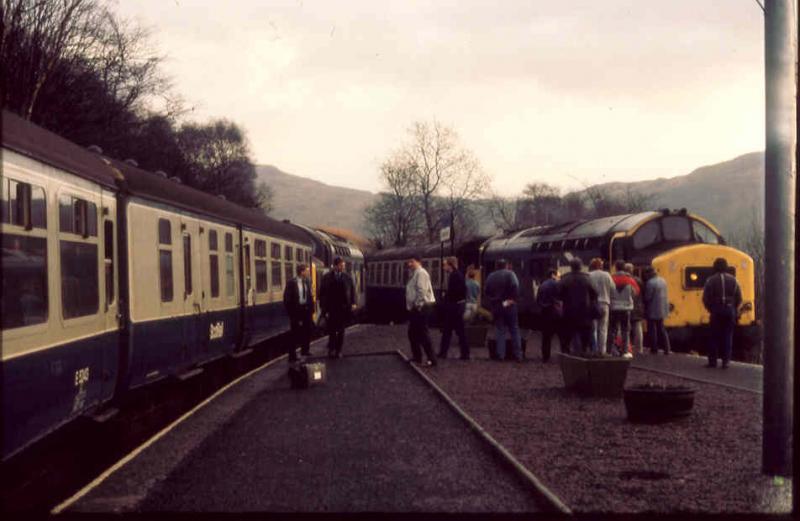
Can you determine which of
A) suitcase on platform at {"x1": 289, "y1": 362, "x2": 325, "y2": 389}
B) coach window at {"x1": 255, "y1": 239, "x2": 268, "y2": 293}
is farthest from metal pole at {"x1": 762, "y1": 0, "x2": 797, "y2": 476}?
coach window at {"x1": 255, "y1": 239, "x2": 268, "y2": 293}

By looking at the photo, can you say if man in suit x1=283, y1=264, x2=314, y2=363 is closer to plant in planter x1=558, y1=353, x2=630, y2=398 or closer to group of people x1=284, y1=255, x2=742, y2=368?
group of people x1=284, y1=255, x2=742, y2=368

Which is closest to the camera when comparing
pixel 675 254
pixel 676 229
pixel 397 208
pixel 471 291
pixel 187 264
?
pixel 187 264

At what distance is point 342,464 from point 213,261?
7998 millimetres

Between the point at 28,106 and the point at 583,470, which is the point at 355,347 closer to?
the point at 28,106

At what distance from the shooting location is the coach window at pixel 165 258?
1364 cm

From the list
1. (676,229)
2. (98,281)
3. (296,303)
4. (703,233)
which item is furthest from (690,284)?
(98,281)

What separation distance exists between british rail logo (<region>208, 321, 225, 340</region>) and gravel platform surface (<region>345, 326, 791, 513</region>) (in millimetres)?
3296

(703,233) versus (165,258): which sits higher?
(703,233)

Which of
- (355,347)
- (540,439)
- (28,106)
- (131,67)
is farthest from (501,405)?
(131,67)

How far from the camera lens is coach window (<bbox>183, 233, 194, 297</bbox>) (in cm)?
1516

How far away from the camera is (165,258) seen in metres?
13.9

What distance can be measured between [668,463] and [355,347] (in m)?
16.9

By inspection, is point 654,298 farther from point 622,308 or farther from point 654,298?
point 622,308

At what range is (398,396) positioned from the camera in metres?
15.1
